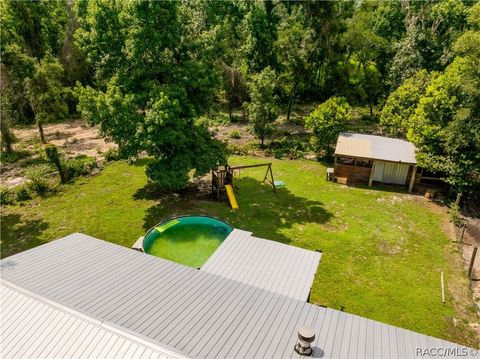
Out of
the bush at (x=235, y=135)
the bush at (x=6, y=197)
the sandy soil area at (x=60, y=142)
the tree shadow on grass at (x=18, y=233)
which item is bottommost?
the tree shadow on grass at (x=18, y=233)

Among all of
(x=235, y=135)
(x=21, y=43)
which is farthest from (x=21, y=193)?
(x=21, y=43)

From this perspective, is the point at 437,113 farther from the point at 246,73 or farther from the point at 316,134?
the point at 246,73

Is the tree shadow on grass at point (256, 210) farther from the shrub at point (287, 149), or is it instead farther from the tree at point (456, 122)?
the tree at point (456, 122)

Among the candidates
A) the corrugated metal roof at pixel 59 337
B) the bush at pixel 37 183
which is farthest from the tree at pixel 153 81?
the corrugated metal roof at pixel 59 337

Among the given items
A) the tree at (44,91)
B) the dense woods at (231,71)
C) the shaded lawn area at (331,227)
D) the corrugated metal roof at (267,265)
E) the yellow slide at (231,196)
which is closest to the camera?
the corrugated metal roof at (267,265)

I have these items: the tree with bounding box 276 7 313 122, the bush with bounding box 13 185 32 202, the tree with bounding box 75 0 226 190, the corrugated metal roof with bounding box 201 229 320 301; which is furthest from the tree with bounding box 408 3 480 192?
the bush with bounding box 13 185 32 202

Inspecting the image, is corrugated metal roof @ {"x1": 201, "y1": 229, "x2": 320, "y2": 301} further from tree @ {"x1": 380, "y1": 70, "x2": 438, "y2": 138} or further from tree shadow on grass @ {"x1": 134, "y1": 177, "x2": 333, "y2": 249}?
tree @ {"x1": 380, "y1": 70, "x2": 438, "y2": 138}

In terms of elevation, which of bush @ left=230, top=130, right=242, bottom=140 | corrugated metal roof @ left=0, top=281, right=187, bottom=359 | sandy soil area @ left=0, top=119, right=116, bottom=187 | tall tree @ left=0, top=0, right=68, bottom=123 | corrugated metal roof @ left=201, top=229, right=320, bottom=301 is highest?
tall tree @ left=0, top=0, right=68, bottom=123
